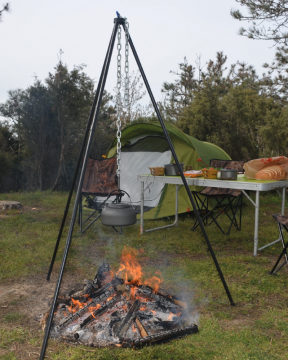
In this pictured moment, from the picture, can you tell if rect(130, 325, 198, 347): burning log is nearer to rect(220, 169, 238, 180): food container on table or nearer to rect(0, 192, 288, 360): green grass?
rect(0, 192, 288, 360): green grass

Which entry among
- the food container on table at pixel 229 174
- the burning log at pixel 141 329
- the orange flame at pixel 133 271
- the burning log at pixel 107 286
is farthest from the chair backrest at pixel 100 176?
the burning log at pixel 141 329

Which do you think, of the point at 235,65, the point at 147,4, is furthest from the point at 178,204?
the point at 235,65

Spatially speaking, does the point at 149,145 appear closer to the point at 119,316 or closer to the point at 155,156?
the point at 155,156

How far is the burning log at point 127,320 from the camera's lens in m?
1.81

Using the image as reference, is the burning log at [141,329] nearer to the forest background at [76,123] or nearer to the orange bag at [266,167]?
the orange bag at [266,167]

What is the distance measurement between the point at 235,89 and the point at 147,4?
5188 millimetres

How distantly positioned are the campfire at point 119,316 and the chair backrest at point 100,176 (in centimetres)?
246

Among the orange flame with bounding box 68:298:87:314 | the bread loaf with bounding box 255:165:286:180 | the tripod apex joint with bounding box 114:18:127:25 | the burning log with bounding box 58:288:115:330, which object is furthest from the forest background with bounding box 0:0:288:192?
the orange flame with bounding box 68:298:87:314

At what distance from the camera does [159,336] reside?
1774 millimetres

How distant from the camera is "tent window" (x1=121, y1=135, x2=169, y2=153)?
5.75m

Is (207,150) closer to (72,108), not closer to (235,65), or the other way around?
(72,108)

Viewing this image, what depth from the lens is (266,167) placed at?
3.39 metres

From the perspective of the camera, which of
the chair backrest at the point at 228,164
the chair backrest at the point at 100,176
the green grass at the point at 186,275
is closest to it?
the green grass at the point at 186,275

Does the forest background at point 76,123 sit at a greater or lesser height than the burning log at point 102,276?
greater
